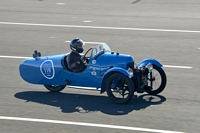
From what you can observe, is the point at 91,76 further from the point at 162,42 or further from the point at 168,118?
the point at 162,42

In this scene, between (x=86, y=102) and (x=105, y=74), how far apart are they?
29.9 inches

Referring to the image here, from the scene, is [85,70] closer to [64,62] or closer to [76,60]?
[76,60]

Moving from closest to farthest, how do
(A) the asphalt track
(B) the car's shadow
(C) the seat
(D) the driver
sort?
(A) the asphalt track, (B) the car's shadow, (D) the driver, (C) the seat

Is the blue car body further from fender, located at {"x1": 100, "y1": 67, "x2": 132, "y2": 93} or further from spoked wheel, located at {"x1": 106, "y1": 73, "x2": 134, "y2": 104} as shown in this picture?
spoked wheel, located at {"x1": 106, "y1": 73, "x2": 134, "y2": 104}

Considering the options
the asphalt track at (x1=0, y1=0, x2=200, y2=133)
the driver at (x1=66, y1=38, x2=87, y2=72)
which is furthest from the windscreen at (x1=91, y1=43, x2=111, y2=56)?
the asphalt track at (x1=0, y1=0, x2=200, y2=133)

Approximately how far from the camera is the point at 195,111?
11.5m

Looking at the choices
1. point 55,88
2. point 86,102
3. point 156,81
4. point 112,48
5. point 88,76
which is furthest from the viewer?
point 112,48

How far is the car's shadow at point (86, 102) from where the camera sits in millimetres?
11800

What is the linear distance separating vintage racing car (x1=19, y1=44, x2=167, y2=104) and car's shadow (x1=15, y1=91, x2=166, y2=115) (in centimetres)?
19

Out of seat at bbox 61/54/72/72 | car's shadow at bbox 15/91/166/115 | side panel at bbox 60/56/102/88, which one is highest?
seat at bbox 61/54/72/72

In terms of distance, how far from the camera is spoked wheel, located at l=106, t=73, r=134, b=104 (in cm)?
1190

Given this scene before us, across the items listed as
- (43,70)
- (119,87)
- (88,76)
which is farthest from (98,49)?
(43,70)

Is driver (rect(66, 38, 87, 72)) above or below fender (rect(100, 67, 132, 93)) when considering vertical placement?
above

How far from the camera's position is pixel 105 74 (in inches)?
478
